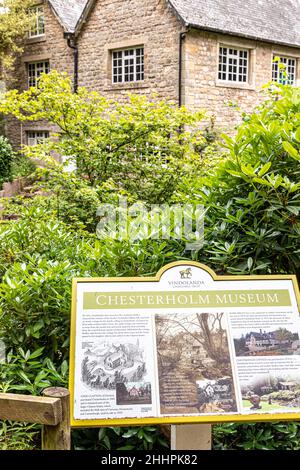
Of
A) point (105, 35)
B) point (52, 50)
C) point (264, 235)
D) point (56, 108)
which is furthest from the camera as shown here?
point (52, 50)

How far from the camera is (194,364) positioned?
9.84 feet

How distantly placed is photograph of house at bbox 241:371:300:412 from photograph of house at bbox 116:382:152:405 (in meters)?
0.52

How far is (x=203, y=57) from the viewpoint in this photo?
56.2 ft

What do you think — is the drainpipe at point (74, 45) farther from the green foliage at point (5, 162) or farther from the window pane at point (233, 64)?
the window pane at point (233, 64)

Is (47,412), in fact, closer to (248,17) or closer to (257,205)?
(257,205)

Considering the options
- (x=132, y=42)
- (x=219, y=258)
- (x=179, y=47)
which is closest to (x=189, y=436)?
(x=219, y=258)

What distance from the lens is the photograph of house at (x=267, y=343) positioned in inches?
119

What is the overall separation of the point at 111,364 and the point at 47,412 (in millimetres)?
410

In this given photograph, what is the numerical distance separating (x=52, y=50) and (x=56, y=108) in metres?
14.1

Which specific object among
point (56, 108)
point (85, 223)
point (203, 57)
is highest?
point (203, 57)
